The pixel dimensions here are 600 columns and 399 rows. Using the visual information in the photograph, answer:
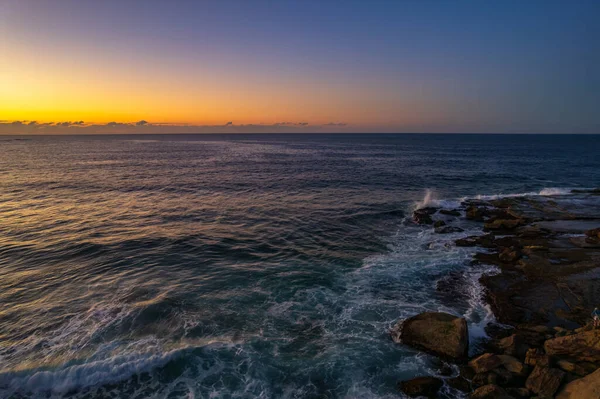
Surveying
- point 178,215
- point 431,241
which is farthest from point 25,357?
point 431,241

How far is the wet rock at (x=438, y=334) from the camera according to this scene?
1342 centimetres

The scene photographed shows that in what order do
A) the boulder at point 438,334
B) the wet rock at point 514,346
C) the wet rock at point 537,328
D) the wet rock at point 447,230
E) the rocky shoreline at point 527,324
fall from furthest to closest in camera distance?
the wet rock at point 447,230 < the wet rock at point 537,328 < the boulder at point 438,334 < the wet rock at point 514,346 < the rocky shoreline at point 527,324

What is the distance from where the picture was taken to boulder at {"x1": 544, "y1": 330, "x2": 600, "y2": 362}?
12055mm

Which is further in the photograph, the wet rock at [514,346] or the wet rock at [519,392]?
the wet rock at [514,346]

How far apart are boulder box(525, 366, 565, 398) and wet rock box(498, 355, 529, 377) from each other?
1.10 ft

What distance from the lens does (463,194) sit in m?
48.2

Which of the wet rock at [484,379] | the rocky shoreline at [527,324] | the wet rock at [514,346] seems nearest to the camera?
the rocky shoreline at [527,324]

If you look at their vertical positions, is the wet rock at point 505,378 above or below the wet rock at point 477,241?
below

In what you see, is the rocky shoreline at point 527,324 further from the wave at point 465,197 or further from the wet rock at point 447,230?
the wave at point 465,197

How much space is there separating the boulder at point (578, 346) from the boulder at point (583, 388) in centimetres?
164

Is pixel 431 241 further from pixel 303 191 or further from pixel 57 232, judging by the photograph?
pixel 57 232

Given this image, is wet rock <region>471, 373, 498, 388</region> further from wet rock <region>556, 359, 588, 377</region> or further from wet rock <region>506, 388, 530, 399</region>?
wet rock <region>556, 359, 588, 377</region>

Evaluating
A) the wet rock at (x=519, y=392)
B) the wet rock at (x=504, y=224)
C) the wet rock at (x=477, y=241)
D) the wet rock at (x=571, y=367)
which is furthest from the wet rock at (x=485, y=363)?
the wet rock at (x=504, y=224)

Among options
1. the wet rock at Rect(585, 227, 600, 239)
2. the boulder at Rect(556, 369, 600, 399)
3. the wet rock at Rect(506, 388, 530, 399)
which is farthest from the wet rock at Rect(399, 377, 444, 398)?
the wet rock at Rect(585, 227, 600, 239)
